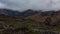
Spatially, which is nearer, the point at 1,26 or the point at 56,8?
the point at 1,26

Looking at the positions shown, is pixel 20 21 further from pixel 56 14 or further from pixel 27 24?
pixel 56 14

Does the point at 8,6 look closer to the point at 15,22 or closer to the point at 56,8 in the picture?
the point at 15,22

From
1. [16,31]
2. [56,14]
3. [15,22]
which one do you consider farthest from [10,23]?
[56,14]

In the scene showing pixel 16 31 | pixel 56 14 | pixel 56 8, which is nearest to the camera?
pixel 16 31

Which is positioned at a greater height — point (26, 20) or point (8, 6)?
point (8, 6)

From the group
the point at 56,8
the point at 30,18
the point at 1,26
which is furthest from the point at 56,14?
the point at 1,26

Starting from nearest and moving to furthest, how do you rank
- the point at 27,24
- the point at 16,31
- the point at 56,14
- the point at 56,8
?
the point at 16,31
the point at 27,24
the point at 56,8
the point at 56,14

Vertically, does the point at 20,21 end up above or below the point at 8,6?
below

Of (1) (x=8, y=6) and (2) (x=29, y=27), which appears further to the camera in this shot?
(1) (x=8, y=6)

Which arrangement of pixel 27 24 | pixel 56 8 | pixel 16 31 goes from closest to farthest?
pixel 16 31 < pixel 27 24 < pixel 56 8
